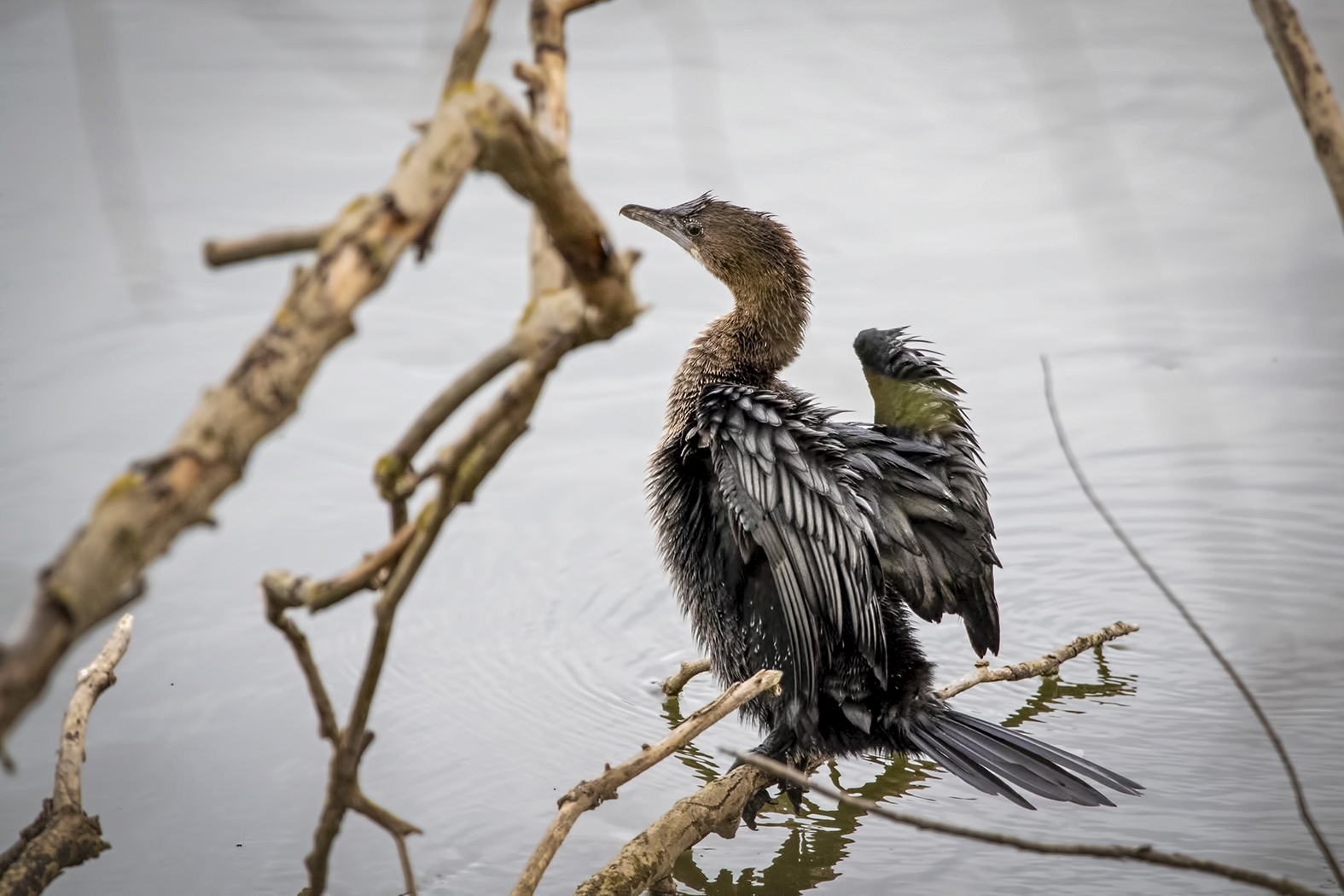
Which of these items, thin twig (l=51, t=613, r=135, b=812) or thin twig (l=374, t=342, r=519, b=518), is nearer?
thin twig (l=374, t=342, r=519, b=518)

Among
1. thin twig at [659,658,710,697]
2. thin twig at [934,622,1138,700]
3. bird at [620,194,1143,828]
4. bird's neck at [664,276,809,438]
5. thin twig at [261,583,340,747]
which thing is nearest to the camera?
thin twig at [261,583,340,747]

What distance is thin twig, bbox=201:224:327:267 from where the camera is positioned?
1460mm

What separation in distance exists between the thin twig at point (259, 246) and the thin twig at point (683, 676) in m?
2.38

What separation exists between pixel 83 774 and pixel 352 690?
0.77 metres

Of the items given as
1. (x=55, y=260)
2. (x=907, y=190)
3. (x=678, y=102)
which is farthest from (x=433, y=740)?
(x=678, y=102)

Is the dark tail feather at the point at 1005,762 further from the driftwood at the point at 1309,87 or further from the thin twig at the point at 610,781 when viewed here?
the driftwood at the point at 1309,87

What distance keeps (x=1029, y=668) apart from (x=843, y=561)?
0.86 metres

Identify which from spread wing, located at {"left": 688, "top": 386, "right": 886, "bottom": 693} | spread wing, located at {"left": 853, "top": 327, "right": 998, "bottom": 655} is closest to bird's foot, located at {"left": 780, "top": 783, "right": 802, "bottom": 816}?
spread wing, located at {"left": 688, "top": 386, "right": 886, "bottom": 693}

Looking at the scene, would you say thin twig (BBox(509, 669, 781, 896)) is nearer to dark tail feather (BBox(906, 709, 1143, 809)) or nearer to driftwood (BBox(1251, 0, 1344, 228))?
dark tail feather (BBox(906, 709, 1143, 809))

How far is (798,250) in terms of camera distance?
3.76 meters

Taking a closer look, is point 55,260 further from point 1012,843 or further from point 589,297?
point 1012,843

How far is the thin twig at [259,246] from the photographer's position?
146 cm

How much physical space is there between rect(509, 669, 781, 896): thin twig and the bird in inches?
16.9

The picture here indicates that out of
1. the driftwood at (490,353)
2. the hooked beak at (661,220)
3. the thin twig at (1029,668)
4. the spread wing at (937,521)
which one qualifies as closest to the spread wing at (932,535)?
the spread wing at (937,521)
